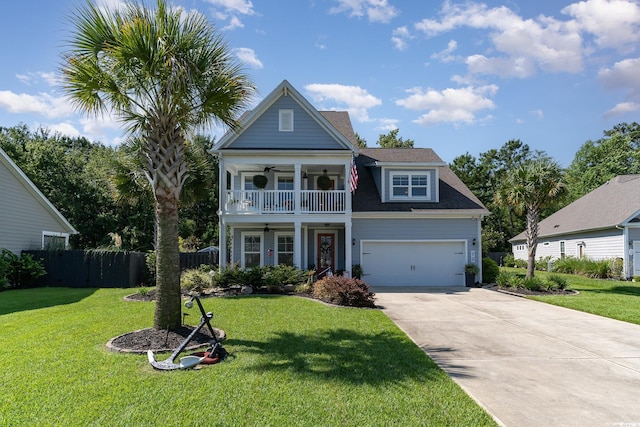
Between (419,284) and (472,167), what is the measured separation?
30.1 meters

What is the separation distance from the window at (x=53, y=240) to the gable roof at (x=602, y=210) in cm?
2802

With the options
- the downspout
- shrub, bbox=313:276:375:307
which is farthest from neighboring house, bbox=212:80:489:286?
the downspout

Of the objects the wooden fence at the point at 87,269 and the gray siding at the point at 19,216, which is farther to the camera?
the wooden fence at the point at 87,269

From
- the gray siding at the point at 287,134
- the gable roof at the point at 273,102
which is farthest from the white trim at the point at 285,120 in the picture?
the gable roof at the point at 273,102

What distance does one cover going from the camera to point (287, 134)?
16500mm

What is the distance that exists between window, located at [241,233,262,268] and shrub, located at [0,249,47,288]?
841cm

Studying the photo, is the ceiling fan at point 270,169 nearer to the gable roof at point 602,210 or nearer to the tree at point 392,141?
the gable roof at point 602,210

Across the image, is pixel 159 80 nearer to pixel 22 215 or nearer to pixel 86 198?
pixel 22 215

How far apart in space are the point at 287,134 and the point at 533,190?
10.7 metres

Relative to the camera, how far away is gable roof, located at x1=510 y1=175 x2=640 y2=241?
21.0m

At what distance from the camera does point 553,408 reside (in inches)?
177

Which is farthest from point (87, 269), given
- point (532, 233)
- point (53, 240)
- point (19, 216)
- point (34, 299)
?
point (532, 233)

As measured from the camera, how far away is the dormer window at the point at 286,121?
16.5 metres

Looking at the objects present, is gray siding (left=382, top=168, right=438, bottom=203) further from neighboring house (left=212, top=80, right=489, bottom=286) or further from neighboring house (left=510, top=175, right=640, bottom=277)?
neighboring house (left=510, top=175, right=640, bottom=277)
